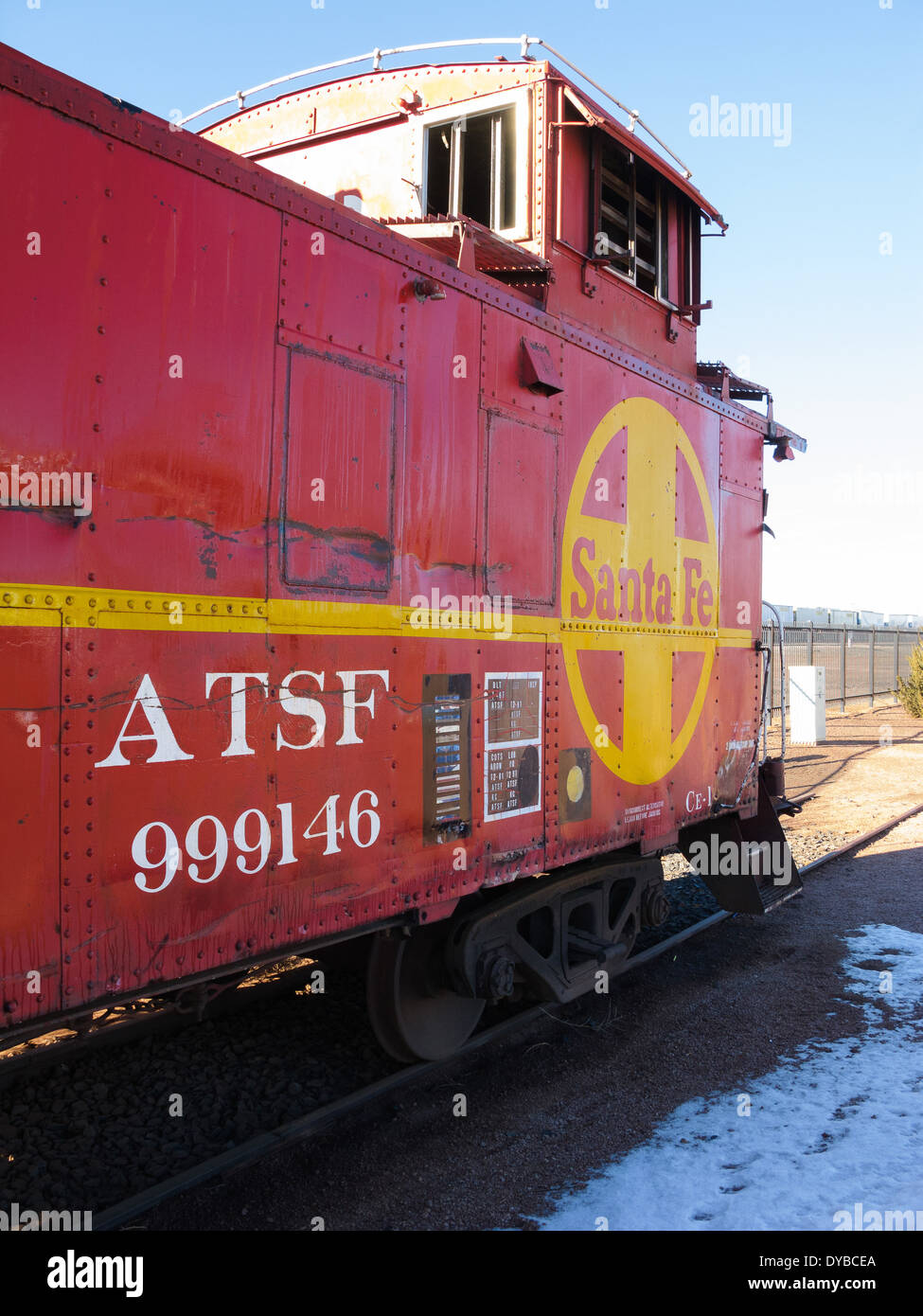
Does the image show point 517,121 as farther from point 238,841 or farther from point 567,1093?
point 567,1093

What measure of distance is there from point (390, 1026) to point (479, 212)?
4355 millimetres

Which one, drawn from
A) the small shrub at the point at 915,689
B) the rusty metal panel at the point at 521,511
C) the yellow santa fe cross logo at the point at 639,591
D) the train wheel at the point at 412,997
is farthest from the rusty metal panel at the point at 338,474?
the small shrub at the point at 915,689

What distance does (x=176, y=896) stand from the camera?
271cm

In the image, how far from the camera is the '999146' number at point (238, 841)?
8.73 ft

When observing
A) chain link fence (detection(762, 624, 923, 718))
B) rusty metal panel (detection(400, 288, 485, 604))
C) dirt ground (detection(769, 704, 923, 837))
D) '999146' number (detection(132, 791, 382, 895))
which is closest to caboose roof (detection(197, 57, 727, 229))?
rusty metal panel (detection(400, 288, 485, 604))

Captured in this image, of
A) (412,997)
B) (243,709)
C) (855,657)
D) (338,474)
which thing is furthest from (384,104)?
(855,657)

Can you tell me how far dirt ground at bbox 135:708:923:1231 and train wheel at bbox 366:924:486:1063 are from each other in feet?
0.64

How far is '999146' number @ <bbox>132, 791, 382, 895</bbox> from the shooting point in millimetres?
2662

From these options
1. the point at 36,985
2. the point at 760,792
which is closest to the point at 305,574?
the point at 36,985

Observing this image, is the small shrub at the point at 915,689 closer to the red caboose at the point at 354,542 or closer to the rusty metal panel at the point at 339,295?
the red caboose at the point at 354,542

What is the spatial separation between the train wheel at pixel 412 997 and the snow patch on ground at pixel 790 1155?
108cm

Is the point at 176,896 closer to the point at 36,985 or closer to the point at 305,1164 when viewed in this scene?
the point at 36,985
